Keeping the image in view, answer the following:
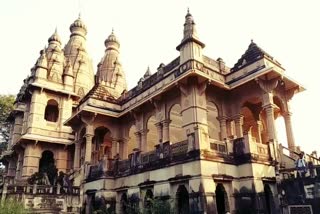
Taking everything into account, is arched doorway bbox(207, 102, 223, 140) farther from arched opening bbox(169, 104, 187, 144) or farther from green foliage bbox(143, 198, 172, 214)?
green foliage bbox(143, 198, 172, 214)

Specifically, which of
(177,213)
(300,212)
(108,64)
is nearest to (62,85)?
(108,64)

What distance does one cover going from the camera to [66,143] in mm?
26797

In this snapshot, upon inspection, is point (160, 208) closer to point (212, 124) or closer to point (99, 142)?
point (212, 124)

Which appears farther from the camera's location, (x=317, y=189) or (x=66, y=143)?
(x=66, y=143)

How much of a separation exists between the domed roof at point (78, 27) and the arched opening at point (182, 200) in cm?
3157

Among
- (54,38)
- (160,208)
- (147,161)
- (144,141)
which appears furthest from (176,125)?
(54,38)

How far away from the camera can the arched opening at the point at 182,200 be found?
39.6 ft

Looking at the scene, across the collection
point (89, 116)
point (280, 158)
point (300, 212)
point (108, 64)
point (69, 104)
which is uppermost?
point (108, 64)

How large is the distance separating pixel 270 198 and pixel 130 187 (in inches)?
255

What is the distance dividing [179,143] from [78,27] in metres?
31.2

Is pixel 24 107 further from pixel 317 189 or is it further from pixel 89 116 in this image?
pixel 317 189

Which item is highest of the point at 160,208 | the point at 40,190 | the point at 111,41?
the point at 111,41

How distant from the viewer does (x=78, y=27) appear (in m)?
39.0

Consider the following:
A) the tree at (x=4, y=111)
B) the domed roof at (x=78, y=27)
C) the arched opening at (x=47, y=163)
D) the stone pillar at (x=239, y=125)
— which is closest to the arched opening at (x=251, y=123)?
the stone pillar at (x=239, y=125)
